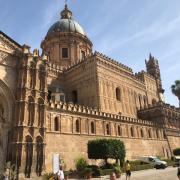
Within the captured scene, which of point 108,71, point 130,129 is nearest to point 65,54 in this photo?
point 108,71

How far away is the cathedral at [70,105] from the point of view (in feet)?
67.1

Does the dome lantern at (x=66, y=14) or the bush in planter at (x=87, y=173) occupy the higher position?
the dome lantern at (x=66, y=14)

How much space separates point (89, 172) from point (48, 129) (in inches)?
250

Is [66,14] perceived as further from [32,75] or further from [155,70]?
[32,75]

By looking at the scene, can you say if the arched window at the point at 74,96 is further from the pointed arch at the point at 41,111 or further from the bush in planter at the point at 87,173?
the bush in planter at the point at 87,173

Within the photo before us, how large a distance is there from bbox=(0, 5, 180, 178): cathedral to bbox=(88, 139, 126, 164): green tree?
2432 millimetres

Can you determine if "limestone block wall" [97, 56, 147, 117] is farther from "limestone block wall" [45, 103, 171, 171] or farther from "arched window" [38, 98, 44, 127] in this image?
"arched window" [38, 98, 44, 127]

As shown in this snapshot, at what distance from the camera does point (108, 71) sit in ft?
120

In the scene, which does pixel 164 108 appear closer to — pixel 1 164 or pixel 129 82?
pixel 129 82

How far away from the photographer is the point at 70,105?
26.3 m

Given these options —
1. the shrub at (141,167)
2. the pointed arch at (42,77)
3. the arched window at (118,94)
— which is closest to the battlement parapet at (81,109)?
the pointed arch at (42,77)

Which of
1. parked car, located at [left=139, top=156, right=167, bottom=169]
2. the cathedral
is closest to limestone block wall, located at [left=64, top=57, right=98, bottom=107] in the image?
the cathedral

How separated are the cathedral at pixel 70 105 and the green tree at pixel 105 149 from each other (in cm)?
243

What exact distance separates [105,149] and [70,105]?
6.81 metres
